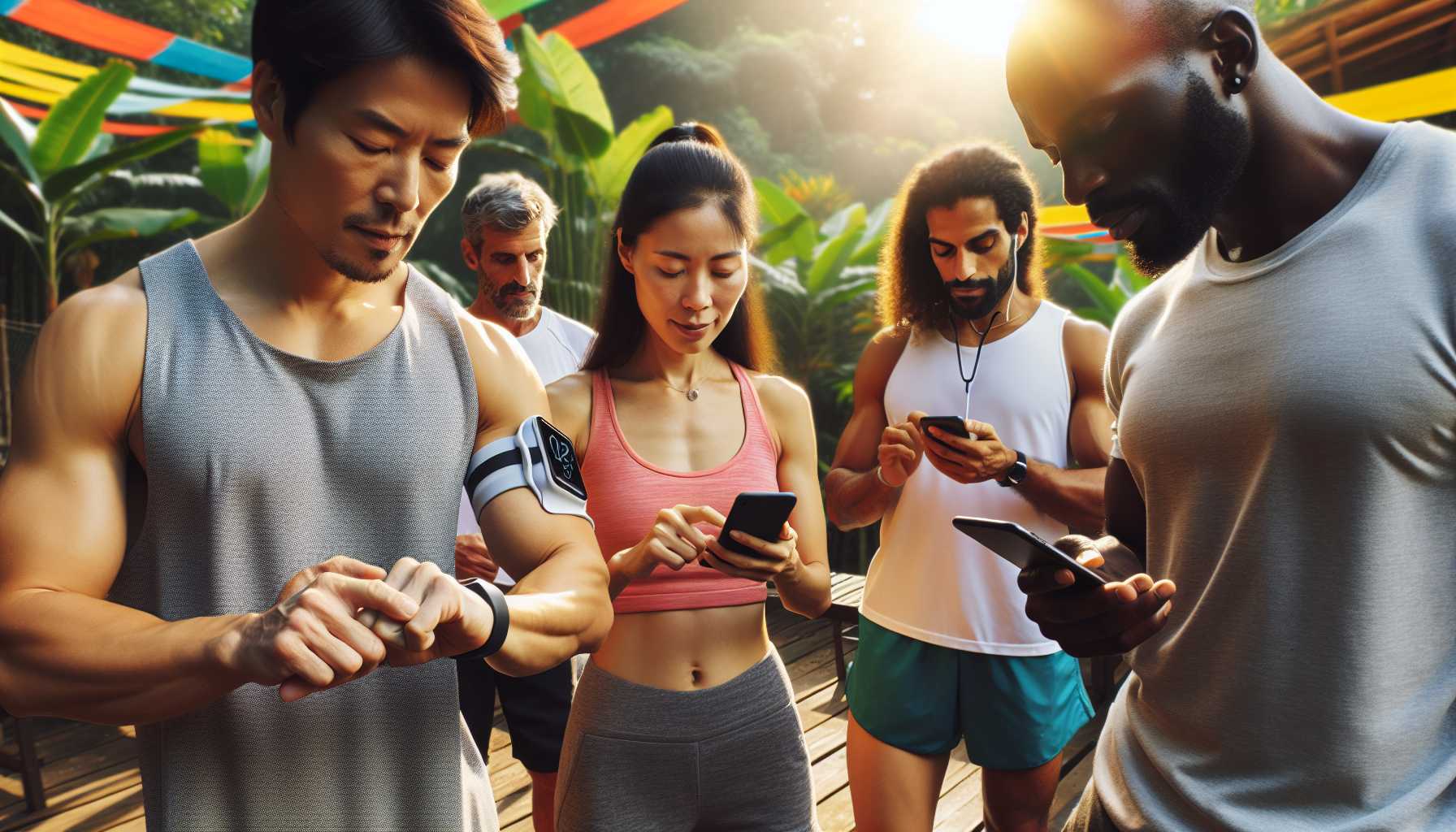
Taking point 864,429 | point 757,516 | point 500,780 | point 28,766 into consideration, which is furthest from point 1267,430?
point 28,766

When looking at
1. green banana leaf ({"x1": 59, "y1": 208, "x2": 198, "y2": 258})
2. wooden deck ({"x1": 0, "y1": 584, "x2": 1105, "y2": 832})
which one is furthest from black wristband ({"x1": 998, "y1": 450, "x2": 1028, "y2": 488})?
green banana leaf ({"x1": 59, "y1": 208, "x2": 198, "y2": 258})

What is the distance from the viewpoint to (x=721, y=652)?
5.96ft

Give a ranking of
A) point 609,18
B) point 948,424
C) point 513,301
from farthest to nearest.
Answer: point 609,18 < point 513,301 < point 948,424

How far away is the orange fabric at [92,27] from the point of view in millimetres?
6918

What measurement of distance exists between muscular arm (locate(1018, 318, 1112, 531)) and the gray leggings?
0.89m

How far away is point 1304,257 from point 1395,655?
503 millimetres

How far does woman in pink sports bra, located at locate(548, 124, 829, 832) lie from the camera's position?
1.72m

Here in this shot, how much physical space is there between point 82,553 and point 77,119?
6.44 m

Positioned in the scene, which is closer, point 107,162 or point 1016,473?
point 1016,473

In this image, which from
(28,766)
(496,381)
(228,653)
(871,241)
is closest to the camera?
(228,653)

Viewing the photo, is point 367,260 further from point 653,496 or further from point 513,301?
point 513,301

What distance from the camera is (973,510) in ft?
7.73

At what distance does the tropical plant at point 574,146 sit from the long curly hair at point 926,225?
343 cm

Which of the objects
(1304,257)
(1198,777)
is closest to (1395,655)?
(1198,777)
